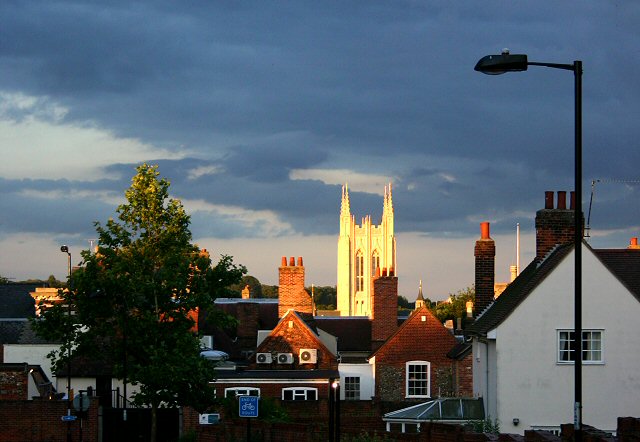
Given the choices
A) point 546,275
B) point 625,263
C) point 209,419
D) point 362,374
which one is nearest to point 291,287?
point 362,374

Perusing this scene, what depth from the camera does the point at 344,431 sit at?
34.1 meters

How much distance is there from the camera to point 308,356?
205 ft

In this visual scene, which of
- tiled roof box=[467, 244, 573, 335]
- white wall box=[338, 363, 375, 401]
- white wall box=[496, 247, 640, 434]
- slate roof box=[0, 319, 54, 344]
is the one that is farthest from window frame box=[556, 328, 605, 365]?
slate roof box=[0, 319, 54, 344]

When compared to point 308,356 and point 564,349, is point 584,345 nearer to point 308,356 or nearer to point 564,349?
point 564,349

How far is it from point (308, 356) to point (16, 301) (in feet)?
78.8

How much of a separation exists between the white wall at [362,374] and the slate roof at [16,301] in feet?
71.2

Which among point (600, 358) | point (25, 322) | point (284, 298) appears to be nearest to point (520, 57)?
point (600, 358)

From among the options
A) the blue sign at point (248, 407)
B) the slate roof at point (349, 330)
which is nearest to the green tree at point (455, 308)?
the slate roof at point (349, 330)

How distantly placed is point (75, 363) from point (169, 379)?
1785 cm

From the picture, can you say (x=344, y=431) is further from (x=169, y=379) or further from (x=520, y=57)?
(x=520, y=57)

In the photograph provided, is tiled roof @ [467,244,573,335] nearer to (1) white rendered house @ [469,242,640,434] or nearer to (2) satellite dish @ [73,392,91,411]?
(1) white rendered house @ [469,242,640,434]

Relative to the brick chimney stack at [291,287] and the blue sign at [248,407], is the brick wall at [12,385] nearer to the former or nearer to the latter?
the brick chimney stack at [291,287]

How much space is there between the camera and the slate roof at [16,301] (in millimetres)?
74812

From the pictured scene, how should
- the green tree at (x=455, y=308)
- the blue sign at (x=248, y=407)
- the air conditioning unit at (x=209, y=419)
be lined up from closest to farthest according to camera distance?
the blue sign at (x=248, y=407) → the air conditioning unit at (x=209, y=419) → the green tree at (x=455, y=308)
